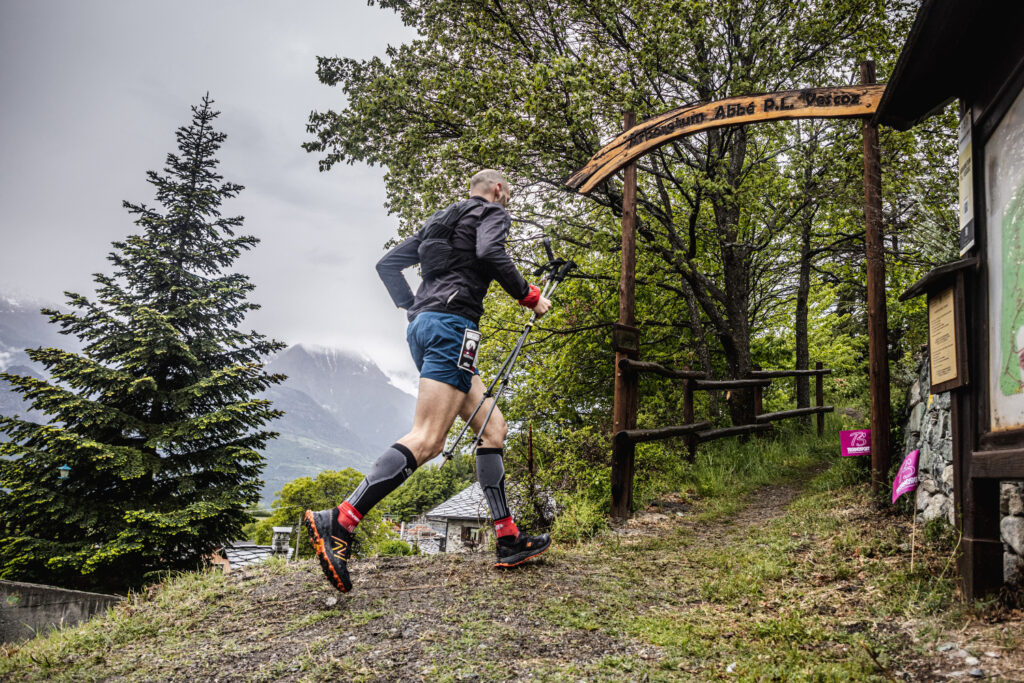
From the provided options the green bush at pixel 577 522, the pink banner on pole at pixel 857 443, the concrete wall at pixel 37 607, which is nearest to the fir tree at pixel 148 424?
the concrete wall at pixel 37 607

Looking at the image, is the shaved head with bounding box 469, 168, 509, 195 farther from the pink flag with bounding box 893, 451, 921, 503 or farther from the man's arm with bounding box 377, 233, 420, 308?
the pink flag with bounding box 893, 451, 921, 503

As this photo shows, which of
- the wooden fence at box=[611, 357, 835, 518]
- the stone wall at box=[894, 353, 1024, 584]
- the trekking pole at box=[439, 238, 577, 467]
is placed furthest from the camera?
the wooden fence at box=[611, 357, 835, 518]

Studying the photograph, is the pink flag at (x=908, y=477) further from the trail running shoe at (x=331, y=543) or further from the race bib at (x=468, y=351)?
the trail running shoe at (x=331, y=543)

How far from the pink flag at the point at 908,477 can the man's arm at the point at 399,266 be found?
344 centimetres

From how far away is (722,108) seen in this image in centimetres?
632

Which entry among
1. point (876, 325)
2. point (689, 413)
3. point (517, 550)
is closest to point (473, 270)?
point (517, 550)

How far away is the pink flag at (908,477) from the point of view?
3.79m

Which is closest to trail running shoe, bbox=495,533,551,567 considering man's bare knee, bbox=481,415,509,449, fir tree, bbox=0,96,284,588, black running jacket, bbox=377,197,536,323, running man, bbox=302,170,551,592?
running man, bbox=302,170,551,592

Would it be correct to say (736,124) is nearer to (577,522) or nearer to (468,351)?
(577,522)

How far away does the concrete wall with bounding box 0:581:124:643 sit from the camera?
313 inches

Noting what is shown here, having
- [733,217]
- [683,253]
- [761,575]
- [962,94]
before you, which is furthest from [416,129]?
[761,575]

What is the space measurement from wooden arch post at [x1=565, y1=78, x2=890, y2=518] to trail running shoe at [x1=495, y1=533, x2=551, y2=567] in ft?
7.58

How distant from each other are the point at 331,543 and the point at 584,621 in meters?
1.32

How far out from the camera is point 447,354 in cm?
328
